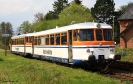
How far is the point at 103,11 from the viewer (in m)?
88.1

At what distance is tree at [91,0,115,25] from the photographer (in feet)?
287

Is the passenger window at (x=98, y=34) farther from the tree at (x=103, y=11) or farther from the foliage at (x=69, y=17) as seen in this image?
the tree at (x=103, y=11)

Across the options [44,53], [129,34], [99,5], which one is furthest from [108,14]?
[44,53]

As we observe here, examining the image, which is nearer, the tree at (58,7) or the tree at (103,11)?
the tree at (103,11)

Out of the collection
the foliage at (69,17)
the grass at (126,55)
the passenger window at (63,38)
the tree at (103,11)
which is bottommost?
the grass at (126,55)

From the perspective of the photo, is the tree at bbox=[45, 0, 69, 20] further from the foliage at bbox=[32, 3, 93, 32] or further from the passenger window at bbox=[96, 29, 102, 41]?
the passenger window at bbox=[96, 29, 102, 41]

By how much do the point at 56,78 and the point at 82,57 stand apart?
25.9ft

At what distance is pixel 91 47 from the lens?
16.8 metres

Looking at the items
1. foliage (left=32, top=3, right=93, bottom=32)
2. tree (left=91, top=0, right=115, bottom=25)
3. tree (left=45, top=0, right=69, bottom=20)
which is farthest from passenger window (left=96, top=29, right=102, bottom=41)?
tree (left=45, top=0, right=69, bottom=20)

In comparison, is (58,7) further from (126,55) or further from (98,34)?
(98,34)

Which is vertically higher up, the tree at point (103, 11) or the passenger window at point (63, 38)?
the tree at point (103, 11)

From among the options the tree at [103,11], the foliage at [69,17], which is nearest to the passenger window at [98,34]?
the foliage at [69,17]

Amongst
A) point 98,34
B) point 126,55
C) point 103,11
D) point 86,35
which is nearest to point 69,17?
point 126,55

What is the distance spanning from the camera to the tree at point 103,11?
8756cm
